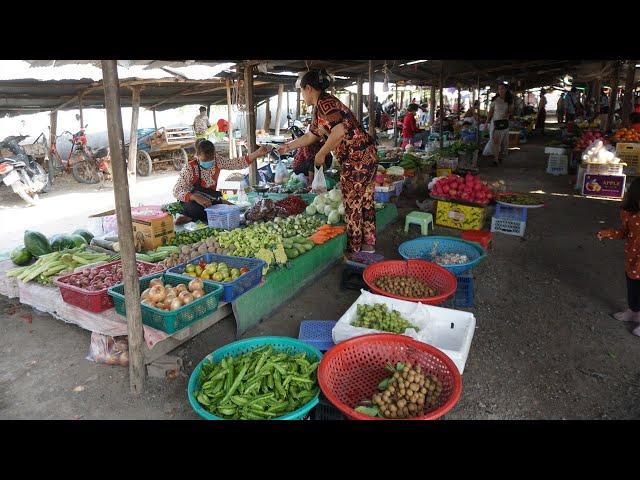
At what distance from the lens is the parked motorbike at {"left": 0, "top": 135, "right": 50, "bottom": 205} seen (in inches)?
352

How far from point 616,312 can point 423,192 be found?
5.53 meters

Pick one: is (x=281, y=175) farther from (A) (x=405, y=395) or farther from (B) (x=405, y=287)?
(A) (x=405, y=395)

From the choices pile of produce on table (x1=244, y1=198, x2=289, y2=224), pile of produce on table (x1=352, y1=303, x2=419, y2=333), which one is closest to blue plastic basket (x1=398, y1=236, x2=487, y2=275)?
pile of produce on table (x1=352, y1=303, x2=419, y2=333)

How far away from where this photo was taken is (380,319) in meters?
2.98

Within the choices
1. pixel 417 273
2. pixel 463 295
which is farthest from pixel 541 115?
pixel 417 273

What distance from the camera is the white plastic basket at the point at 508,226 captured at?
6.21m

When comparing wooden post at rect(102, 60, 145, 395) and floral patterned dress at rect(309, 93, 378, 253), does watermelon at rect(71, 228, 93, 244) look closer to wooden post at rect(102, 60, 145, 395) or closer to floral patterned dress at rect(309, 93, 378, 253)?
wooden post at rect(102, 60, 145, 395)

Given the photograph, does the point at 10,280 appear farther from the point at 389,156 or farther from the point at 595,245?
the point at 389,156

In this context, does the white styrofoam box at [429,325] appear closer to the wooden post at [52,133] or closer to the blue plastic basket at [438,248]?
the blue plastic basket at [438,248]

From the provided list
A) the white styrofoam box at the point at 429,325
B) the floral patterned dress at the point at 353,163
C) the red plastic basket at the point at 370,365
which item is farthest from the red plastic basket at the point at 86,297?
the floral patterned dress at the point at 353,163

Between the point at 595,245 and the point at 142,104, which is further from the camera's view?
the point at 142,104

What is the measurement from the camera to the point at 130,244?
2.76 metres

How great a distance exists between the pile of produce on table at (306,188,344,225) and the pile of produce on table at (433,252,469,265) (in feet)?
5.05

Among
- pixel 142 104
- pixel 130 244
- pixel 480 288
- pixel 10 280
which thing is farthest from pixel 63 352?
pixel 142 104
